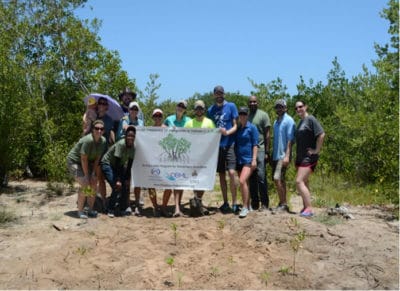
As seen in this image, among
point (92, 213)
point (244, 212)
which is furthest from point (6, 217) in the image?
point (244, 212)

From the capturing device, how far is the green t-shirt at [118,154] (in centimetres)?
739

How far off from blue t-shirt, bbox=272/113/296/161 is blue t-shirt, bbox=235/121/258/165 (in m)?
0.36

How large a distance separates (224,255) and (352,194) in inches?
236

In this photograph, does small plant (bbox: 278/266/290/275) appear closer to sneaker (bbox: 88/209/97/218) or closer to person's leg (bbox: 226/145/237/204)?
person's leg (bbox: 226/145/237/204)

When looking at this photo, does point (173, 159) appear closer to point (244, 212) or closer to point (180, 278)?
point (244, 212)

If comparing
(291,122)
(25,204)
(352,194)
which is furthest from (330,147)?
(25,204)

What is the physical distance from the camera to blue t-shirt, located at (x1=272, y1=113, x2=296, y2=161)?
7129 millimetres

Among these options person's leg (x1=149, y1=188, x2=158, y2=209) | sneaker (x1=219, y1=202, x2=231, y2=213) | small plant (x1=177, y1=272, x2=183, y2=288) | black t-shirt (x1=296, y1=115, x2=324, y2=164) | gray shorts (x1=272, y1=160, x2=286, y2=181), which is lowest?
small plant (x1=177, y1=272, x2=183, y2=288)

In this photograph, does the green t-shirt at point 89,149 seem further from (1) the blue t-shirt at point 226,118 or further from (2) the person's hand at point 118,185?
(1) the blue t-shirt at point 226,118

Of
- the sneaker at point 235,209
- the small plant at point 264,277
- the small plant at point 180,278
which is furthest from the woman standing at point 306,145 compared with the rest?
the small plant at point 180,278

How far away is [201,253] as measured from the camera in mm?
6023

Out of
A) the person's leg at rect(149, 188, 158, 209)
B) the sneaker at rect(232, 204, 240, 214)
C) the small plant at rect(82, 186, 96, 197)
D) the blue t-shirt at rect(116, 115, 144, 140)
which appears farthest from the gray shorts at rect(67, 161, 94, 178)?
the sneaker at rect(232, 204, 240, 214)

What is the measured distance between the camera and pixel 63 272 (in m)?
5.50

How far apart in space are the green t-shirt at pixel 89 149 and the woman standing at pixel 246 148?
2275 millimetres
